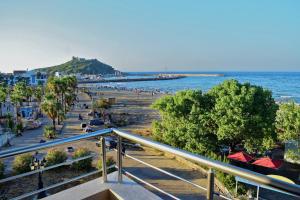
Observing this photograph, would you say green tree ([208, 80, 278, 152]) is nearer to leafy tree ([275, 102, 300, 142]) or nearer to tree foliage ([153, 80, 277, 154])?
tree foliage ([153, 80, 277, 154])

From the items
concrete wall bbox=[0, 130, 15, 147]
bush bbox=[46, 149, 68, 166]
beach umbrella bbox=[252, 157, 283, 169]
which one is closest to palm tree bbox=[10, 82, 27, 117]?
concrete wall bbox=[0, 130, 15, 147]

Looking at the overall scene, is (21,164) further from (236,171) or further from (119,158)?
(236,171)

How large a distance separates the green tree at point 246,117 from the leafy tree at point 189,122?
759mm

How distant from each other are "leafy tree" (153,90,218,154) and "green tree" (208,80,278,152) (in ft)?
2.49

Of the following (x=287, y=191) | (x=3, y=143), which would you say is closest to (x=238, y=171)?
(x=287, y=191)

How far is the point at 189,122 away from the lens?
1870cm

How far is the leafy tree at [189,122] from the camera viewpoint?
59.0 feet

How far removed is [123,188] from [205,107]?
654 inches

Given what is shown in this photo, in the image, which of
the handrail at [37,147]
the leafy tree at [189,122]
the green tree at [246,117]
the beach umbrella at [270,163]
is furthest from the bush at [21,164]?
the handrail at [37,147]

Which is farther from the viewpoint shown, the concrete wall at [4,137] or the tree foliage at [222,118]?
the concrete wall at [4,137]

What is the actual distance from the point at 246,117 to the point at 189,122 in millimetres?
3772

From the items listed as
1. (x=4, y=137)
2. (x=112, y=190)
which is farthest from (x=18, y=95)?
Answer: (x=112, y=190)

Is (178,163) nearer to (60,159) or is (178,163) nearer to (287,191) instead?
(60,159)

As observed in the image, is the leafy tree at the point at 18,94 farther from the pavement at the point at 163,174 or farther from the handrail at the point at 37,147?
the handrail at the point at 37,147
